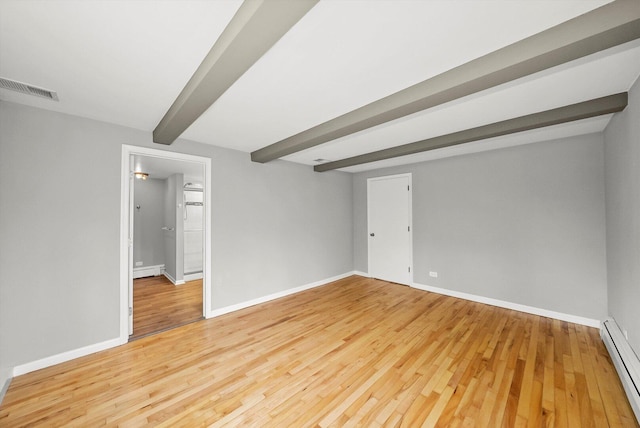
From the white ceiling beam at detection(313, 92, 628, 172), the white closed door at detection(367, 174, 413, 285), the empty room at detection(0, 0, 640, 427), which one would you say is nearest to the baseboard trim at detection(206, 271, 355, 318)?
the empty room at detection(0, 0, 640, 427)

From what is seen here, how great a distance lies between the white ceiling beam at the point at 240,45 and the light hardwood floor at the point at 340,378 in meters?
2.29

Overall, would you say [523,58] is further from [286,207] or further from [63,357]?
[63,357]

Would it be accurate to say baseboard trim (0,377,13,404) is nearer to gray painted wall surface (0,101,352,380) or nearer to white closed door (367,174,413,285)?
gray painted wall surface (0,101,352,380)

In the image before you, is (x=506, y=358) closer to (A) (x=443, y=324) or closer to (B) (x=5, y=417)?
(A) (x=443, y=324)

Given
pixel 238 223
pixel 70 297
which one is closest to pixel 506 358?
pixel 238 223

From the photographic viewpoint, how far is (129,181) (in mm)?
2654

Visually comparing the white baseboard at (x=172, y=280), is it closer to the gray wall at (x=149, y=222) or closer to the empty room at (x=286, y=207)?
the gray wall at (x=149, y=222)

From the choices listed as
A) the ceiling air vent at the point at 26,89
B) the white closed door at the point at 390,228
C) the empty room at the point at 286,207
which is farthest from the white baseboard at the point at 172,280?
the white closed door at the point at 390,228

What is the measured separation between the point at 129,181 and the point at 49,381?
193 cm

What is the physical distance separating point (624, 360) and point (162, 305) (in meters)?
5.28

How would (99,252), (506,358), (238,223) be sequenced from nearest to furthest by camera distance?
(506,358) < (99,252) < (238,223)

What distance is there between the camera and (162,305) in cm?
365

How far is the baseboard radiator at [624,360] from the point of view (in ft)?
5.35

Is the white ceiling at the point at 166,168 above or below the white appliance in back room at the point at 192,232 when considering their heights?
above
